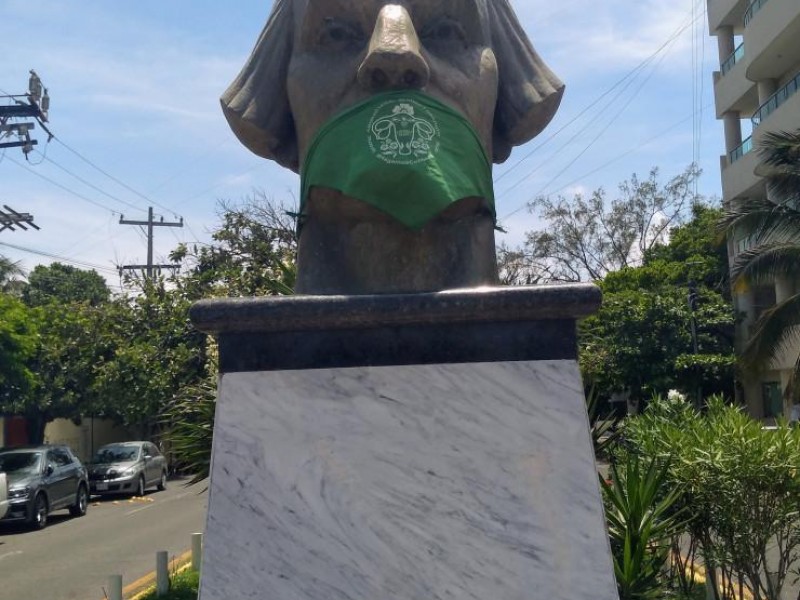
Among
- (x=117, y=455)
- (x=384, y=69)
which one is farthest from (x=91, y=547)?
(x=384, y=69)

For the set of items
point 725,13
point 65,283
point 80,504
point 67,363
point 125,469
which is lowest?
point 80,504

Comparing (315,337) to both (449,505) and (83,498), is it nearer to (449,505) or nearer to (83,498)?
(449,505)

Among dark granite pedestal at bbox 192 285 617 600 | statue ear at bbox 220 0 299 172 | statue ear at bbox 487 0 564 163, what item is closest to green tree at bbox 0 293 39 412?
statue ear at bbox 220 0 299 172

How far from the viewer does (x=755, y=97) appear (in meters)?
27.4

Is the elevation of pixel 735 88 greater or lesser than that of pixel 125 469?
greater

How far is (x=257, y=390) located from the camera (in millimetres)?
2834

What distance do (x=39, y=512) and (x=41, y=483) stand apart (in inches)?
18.9

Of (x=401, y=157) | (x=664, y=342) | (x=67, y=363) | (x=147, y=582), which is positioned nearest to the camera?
(x=401, y=157)

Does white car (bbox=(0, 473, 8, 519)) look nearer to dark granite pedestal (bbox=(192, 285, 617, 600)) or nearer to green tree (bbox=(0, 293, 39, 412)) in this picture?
green tree (bbox=(0, 293, 39, 412))

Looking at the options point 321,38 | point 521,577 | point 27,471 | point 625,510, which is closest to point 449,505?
point 521,577

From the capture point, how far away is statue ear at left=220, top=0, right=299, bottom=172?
12.5 ft

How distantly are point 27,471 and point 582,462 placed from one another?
1542 centimetres

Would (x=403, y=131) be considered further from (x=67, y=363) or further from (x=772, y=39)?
(x=67, y=363)

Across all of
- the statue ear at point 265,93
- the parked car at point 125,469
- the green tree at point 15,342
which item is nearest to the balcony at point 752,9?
the parked car at point 125,469
